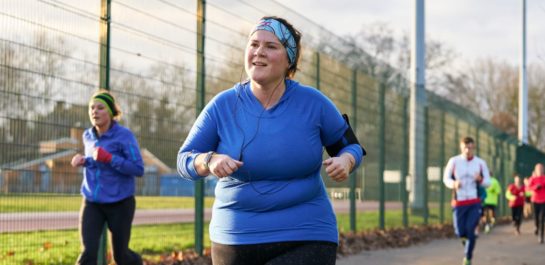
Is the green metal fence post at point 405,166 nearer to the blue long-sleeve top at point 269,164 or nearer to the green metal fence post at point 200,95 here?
the green metal fence post at point 200,95

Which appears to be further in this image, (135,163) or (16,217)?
(16,217)

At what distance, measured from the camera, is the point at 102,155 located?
23.4 ft

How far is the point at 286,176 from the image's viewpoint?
3701mm

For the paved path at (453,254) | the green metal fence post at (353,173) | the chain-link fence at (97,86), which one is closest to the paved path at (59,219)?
the chain-link fence at (97,86)

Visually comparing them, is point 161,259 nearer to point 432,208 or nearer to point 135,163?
point 135,163

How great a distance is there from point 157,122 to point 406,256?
5504 millimetres

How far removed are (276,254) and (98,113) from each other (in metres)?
3.94

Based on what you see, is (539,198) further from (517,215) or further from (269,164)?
(269,164)

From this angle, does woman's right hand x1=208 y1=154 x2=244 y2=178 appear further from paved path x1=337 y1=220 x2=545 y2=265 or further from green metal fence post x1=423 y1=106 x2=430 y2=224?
green metal fence post x1=423 y1=106 x2=430 y2=224

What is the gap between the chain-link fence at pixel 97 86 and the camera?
24.6 ft

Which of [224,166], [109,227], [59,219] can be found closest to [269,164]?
[224,166]

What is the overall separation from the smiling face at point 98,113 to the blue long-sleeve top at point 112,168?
14 cm

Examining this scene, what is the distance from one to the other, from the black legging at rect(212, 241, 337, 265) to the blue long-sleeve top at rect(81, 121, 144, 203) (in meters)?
3.69

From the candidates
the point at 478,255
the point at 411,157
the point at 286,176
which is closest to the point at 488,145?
the point at 411,157
